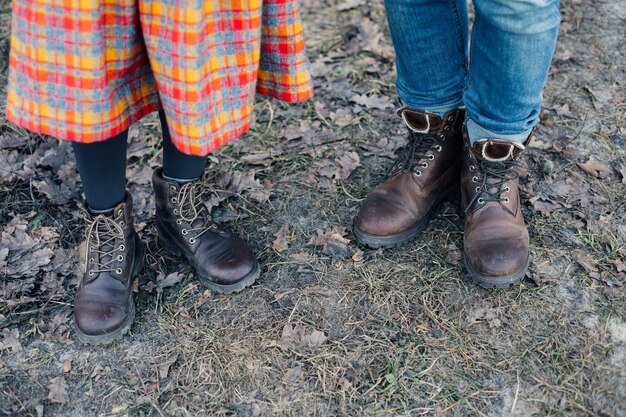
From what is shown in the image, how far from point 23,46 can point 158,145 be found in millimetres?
1299

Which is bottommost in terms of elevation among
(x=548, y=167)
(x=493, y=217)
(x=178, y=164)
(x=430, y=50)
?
(x=548, y=167)

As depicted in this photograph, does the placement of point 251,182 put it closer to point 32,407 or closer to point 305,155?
point 305,155

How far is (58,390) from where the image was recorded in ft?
5.80

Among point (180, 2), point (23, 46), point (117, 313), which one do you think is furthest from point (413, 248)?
point (23, 46)

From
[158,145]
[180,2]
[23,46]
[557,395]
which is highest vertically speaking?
[180,2]

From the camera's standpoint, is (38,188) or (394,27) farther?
(38,188)

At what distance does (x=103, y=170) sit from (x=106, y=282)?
0.38 m

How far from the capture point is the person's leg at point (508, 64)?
5.24ft

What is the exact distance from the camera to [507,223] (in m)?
1.97

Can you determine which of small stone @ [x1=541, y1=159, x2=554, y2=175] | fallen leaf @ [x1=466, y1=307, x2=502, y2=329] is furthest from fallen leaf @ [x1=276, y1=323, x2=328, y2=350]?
small stone @ [x1=541, y1=159, x2=554, y2=175]

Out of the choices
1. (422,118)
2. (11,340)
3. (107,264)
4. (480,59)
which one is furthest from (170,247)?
(480,59)

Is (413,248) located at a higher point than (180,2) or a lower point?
lower

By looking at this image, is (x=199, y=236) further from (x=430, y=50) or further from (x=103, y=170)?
(x=430, y=50)

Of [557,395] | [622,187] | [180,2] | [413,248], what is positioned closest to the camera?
[180,2]
